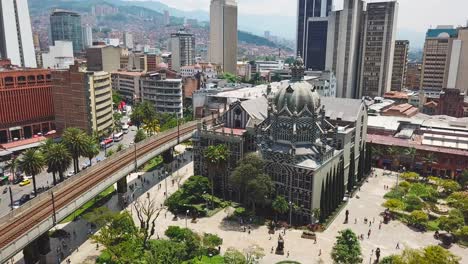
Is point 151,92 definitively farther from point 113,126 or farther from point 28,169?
point 28,169

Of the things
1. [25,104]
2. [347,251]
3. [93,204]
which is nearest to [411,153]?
[347,251]

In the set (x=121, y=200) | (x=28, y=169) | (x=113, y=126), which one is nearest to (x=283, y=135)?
(x=121, y=200)

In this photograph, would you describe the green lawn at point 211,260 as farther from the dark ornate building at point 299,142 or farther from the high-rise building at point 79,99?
the high-rise building at point 79,99

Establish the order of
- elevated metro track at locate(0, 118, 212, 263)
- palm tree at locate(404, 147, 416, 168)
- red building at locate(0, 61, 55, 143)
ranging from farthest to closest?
red building at locate(0, 61, 55, 143) < palm tree at locate(404, 147, 416, 168) < elevated metro track at locate(0, 118, 212, 263)

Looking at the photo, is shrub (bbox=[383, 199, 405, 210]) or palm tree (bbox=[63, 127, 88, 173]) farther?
palm tree (bbox=[63, 127, 88, 173])

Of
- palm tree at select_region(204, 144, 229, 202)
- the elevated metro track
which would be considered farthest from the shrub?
the elevated metro track

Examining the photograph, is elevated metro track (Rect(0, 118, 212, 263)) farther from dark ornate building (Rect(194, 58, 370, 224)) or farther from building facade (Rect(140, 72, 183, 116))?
building facade (Rect(140, 72, 183, 116))

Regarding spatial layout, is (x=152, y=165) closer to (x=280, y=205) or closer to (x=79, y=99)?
(x=79, y=99)
